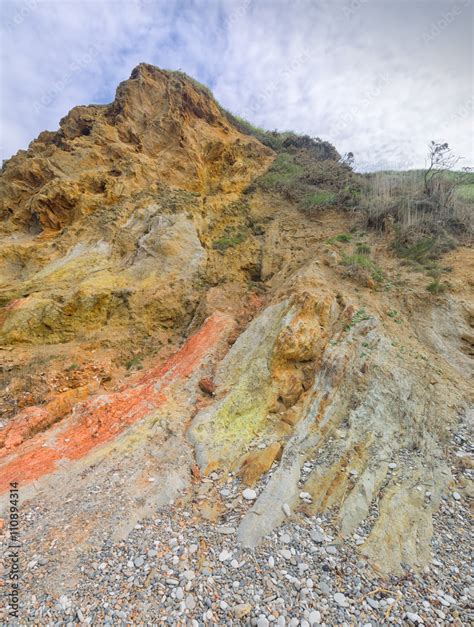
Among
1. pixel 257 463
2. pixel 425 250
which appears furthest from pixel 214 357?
pixel 425 250

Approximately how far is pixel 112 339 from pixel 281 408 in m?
5.74

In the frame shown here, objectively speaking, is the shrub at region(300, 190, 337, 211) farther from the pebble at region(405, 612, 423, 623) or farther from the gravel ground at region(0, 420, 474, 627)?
the pebble at region(405, 612, 423, 623)

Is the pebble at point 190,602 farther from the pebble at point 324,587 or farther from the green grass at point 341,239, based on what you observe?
the green grass at point 341,239

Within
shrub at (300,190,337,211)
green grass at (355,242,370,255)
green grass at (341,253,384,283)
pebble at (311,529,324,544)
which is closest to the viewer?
pebble at (311,529,324,544)

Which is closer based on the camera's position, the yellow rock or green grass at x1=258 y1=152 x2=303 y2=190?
the yellow rock

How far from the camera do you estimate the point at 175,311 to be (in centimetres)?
933

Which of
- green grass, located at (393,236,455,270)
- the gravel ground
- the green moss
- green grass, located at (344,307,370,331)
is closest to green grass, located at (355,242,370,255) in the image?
green grass, located at (393,236,455,270)

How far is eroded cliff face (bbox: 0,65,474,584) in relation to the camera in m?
4.36

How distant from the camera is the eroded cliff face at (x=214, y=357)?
14.3 feet

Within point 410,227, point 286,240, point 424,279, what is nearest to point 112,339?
point 286,240

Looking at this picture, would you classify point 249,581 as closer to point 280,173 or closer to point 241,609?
point 241,609

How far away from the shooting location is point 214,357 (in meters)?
7.11

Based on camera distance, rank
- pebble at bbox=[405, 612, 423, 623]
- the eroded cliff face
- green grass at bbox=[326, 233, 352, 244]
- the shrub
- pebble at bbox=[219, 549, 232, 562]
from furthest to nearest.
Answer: the shrub, green grass at bbox=[326, 233, 352, 244], the eroded cliff face, pebble at bbox=[219, 549, 232, 562], pebble at bbox=[405, 612, 423, 623]

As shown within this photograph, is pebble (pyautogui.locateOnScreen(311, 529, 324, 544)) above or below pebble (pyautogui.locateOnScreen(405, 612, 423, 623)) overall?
above
